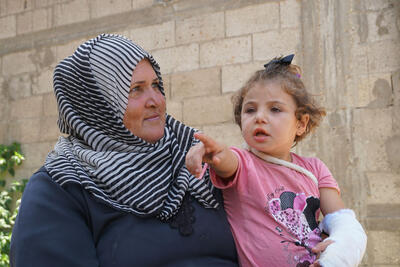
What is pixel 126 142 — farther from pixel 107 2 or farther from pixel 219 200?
pixel 107 2

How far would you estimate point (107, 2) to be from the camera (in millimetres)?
4879

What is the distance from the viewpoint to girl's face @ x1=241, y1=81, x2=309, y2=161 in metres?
1.78

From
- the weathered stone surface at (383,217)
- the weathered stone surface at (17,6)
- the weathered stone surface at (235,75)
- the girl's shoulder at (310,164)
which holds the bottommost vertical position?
the weathered stone surface at (383,217)

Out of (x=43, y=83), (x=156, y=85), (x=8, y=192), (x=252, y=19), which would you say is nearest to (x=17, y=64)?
(x=43, y=83)

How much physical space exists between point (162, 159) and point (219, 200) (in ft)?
0.99

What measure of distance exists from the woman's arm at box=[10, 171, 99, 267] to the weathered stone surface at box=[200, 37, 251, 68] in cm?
279

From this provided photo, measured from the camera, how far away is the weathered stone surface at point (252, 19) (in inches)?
158

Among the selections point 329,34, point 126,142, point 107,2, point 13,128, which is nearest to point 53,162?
point 126,142

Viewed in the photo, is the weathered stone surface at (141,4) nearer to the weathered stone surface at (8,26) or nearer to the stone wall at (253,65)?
the stone wall at (253,65)

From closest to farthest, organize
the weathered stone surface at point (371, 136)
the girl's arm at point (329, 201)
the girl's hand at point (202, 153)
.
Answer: the girl's hand at point (202, 153)
the girl's arm at point (329, 201)
the weathered stone surface at point (371, 136)

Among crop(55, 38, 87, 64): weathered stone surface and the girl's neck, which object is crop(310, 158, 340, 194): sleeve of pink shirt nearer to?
the girl's neck

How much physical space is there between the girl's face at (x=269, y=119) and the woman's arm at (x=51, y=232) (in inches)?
29.6

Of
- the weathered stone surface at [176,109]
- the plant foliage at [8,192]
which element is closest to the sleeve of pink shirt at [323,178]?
the weathered stone surface at [176,109]

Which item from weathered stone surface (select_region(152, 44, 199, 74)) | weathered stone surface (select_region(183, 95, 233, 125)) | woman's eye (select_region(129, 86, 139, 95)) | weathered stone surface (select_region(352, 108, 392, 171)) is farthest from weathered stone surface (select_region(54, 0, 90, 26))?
woman's eye (select_region(129, 86, 139, 95))
